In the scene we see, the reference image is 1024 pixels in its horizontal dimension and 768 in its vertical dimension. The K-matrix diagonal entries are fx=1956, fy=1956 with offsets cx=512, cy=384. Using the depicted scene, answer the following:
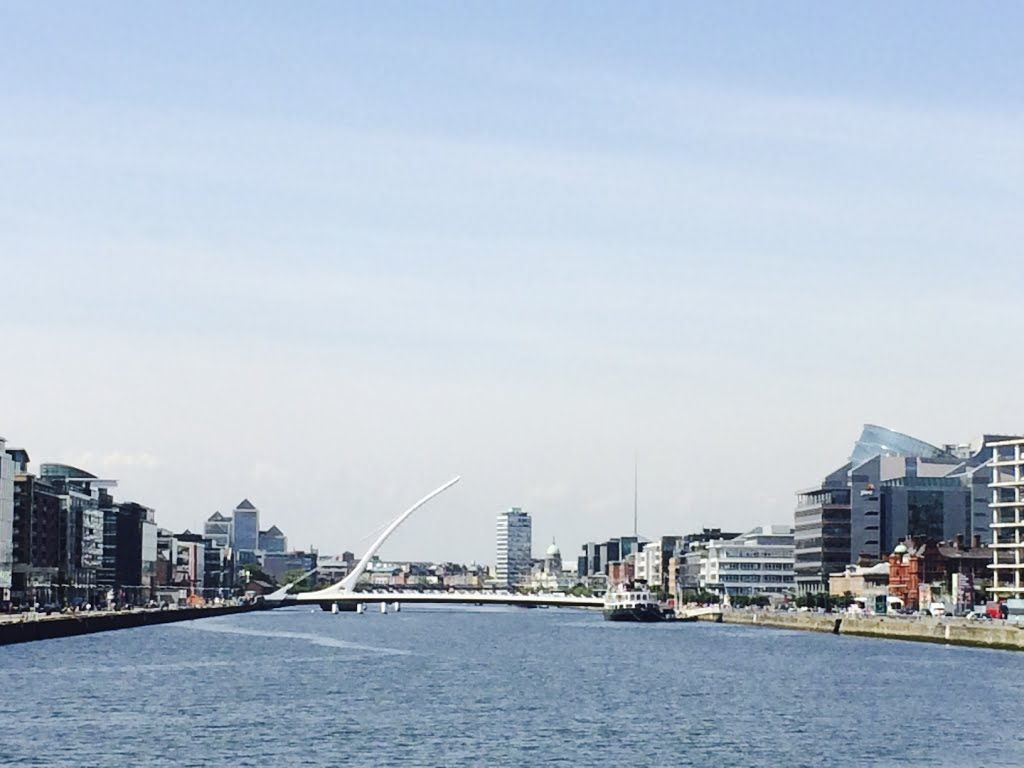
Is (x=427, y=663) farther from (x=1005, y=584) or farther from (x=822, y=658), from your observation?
(x=1005, y=584)

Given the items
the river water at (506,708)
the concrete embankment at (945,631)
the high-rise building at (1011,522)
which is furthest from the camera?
the high-rise building at (1011,522)

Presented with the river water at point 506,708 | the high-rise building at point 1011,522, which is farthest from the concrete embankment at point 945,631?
the high-rise building at point 1011,522

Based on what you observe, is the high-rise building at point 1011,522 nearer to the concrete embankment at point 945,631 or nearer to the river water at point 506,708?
the concrete embankment at point 945,631

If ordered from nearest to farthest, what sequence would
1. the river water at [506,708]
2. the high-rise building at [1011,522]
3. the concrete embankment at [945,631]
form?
the river water at [506,708]
the concrete embankment at [945,631]
the high-rise building at [1011,522]

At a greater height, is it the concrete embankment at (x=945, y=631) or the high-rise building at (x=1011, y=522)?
the high-rise building at (x=1011, y=522)

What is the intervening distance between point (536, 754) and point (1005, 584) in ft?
449

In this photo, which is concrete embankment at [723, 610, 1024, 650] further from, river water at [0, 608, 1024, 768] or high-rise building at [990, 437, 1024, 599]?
high-rise building at [990, 437, 1024, 599]

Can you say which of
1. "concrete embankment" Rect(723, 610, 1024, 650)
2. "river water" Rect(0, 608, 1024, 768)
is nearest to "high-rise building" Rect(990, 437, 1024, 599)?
"concrete embankment" Rect(723, 610, 1024, 650)

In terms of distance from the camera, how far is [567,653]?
155625 millimetres

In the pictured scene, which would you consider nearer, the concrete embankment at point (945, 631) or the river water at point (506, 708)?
the river water at point (506, 708)

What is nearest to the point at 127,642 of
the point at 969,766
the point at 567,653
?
the point at 567,653

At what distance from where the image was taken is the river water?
7219cm

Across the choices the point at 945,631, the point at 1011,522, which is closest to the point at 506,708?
the point at 945,631

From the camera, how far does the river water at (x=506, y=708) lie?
72.2 metres
